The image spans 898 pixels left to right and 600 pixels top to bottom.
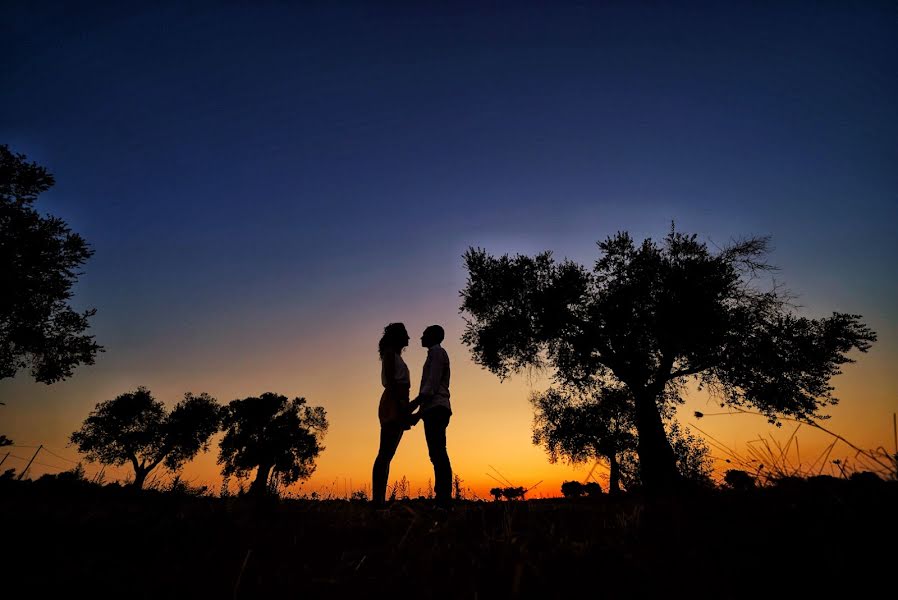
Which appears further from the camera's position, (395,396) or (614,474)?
(614,474)

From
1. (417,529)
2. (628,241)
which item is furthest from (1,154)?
(628,241)

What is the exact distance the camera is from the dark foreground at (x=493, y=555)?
1.57m

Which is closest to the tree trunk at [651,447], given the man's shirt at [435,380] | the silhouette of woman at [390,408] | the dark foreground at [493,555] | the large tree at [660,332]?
the large tree at [660,332]

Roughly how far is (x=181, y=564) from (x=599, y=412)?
2333 centimetres

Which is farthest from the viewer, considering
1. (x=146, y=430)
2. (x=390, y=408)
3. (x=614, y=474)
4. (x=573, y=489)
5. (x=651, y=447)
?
(x=146, y=430)

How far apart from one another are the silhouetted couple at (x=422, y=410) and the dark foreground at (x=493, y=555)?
2.44 m

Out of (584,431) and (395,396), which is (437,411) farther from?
(584,431)

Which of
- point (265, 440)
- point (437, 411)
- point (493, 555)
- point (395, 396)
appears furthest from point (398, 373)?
point (265, 440)

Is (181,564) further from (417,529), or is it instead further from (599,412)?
(599,412)

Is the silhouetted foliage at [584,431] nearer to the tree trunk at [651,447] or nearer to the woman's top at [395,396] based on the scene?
the tree trunk at [651,447]

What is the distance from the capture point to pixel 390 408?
6.23 m

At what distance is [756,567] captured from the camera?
1649 millimetres

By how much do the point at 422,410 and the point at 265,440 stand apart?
1531 inches

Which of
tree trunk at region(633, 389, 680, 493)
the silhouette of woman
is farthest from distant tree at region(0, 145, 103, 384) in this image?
tree trunk at region(633, 389, 680, 493)
